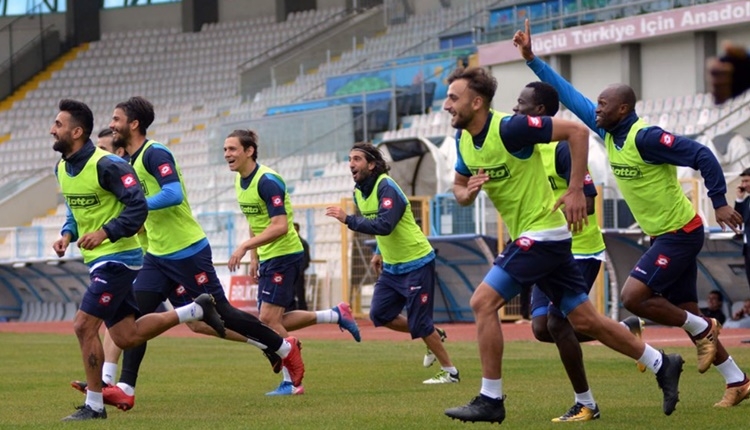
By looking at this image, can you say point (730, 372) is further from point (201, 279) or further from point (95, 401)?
point (95, 401)

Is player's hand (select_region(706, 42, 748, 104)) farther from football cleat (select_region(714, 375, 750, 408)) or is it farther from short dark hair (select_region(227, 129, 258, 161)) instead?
short dark hair (select_region(227, 129, 258, 161))

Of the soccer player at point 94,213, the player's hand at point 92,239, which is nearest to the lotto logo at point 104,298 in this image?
the soccer player at point 94,213

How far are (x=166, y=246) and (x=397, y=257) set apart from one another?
9.32 feet

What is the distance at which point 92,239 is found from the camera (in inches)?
349

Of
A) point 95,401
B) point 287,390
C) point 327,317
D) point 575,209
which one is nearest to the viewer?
point 575,209

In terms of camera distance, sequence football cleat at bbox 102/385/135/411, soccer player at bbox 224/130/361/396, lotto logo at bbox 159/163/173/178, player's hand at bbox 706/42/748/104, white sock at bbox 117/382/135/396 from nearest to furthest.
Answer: player's hand at bbox 706/42/748/104 < football cleat at bbox 102/385/135/411 < white sock at bbox 117/382/135/396 < lotto logo at bbox 159/163/173/178 < soccer player at bbox 224/130/361/396

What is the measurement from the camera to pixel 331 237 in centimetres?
2823

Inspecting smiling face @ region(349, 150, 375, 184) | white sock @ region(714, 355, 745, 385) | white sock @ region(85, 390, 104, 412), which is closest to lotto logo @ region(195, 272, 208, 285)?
white sock @ region(85, 390, 104, 412)

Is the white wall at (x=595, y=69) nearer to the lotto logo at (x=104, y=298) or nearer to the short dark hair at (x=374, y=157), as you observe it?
the short dark hair at (x=374, y=157)

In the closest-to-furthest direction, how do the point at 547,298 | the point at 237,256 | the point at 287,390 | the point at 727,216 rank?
the point at 727,216, the point at 547,298, the point at 287,390, the point at 237,256

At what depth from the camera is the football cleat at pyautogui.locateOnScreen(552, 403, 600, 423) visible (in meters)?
8.32

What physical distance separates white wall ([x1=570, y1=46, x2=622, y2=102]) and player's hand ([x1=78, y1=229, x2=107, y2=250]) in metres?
25.6

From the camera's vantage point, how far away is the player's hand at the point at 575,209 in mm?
7781

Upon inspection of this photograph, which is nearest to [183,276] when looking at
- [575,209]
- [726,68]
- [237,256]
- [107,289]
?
[237,256]
